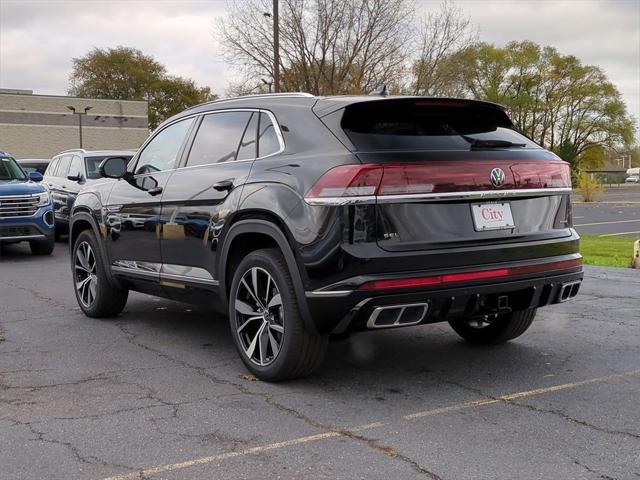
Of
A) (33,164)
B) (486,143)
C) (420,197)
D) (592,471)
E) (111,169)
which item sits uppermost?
(33,164)

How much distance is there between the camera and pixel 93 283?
23.1ft

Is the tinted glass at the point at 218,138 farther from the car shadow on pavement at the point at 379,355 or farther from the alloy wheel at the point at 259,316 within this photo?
the car shadow on pavement at the point at 379,355

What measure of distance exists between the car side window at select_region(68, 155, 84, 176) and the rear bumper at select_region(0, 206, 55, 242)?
5.65 ft

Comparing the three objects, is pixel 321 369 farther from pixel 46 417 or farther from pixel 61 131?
pixel 61 131

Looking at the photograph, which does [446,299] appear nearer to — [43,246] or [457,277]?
[457,277]

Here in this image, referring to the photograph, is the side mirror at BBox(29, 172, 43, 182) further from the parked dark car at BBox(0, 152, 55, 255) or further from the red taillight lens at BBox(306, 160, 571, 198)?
the red taillight lens at BBox(306, 160, 571, 198)

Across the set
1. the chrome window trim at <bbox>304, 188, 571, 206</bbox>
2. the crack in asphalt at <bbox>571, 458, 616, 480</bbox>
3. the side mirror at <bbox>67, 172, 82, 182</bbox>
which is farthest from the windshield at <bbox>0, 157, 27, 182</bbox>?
the crack in asphalt at <bbox>571, 458, 616, 480</bbox>

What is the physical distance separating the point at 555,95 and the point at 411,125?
80853mm

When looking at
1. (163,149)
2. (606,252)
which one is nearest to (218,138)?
(163,149)

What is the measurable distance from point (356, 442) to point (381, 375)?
1.29 meters

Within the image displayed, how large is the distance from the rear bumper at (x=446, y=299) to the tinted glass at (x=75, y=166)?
38.1 feet

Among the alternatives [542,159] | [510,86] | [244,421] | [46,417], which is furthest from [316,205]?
[510,86]

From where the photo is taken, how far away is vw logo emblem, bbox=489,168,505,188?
14.7ft

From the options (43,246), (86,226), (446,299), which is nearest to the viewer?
(446,299)
